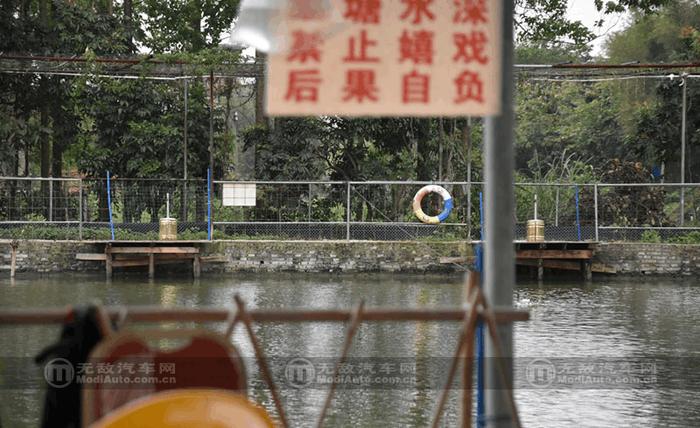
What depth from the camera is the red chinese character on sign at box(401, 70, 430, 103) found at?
4621mm

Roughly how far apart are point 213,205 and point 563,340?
42.8ft

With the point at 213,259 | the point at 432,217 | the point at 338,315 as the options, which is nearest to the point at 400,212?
the point at 432,217

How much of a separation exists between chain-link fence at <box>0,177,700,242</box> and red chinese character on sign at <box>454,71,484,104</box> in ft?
63.9

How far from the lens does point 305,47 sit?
15.1 feet

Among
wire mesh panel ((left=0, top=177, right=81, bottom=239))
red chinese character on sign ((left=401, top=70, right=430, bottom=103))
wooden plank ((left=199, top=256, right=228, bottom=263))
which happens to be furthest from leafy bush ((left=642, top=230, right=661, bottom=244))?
red chinese character on sign ((left=401, top=70, right=430, bottom=103))

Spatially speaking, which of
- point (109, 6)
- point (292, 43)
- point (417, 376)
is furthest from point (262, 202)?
point (292, 43)

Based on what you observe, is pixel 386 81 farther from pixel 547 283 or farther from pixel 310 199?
pixel 310 199

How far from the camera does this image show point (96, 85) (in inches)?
1047

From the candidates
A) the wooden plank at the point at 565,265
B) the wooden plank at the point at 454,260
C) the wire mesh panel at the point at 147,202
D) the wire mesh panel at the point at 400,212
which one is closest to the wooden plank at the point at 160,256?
the wire mesh panel at the point at 147,202

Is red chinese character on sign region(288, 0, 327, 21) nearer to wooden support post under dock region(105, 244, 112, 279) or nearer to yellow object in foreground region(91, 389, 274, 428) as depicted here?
yellow object in foreground region(91, 389, 274, 428)

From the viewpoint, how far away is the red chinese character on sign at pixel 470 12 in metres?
4.69

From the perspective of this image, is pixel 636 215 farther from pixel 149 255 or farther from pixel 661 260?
pixel 149 255

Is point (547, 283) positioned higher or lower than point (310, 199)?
lower

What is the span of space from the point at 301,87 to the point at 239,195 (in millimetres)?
20342
